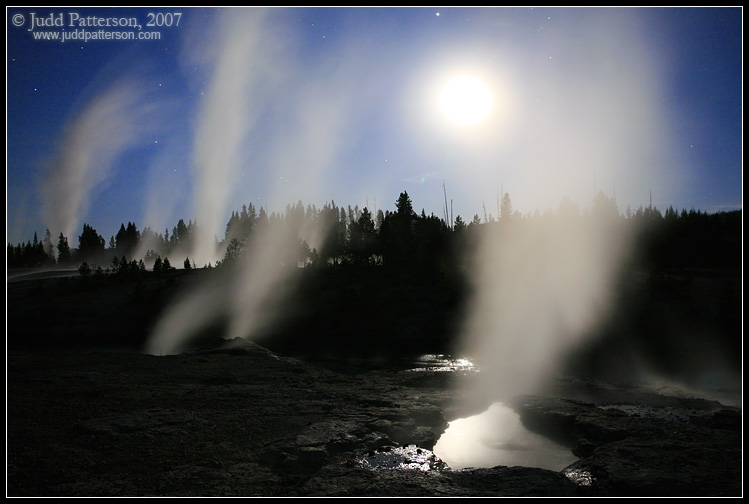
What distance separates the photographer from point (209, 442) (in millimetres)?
9812

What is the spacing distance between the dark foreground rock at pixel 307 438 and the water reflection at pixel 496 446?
452 mm

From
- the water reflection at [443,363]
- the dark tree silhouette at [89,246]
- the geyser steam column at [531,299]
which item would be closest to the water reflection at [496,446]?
the geyser steam column at [531,299]

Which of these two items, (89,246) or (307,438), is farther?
(89,246)

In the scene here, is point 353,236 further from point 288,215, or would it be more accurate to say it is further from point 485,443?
point 288,215

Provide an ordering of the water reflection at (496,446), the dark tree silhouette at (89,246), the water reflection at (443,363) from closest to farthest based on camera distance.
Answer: the water reflection at (496,446), the water reflection at (443,363), the dark tree silhouette at (89,246)

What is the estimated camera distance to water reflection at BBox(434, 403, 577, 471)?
9789 millimetres

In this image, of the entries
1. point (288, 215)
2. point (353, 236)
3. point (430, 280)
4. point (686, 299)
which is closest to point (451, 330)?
point (430, 280)

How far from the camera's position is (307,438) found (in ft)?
33.3

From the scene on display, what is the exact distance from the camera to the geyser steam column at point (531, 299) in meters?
22.8

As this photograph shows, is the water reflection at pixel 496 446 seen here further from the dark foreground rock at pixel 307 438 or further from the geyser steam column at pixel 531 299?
the geyser steam column at pixel 531 299

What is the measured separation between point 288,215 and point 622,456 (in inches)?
4322

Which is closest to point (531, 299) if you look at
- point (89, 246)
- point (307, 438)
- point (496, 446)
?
point (496, 446)

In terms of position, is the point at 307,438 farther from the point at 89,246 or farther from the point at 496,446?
the point at 89,246

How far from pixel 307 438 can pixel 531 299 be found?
35510mm
